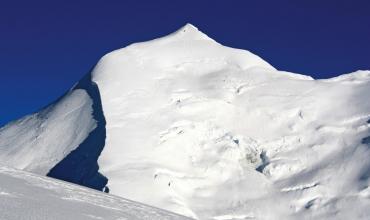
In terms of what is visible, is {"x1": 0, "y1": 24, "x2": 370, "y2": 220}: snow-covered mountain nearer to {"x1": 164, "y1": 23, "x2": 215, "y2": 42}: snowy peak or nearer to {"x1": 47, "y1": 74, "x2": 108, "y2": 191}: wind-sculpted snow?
{"x1": 47, "y1": 74, "x2": 108, "y2": 191}: wind-sculpted snow

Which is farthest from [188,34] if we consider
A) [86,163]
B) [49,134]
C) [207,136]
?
[86,163]

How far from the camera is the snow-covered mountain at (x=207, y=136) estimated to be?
3803 cm

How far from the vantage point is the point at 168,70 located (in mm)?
51812

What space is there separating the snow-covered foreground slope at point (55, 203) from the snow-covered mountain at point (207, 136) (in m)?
23.0

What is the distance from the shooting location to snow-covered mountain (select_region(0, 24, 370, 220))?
38.0m

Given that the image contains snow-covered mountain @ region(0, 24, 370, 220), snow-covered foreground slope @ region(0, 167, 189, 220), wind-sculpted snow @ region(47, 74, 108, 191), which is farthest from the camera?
wind-sculpted snow @ region(47, 74, 108, 191)

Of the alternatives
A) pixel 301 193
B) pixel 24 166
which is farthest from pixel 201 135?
pixel 24 166

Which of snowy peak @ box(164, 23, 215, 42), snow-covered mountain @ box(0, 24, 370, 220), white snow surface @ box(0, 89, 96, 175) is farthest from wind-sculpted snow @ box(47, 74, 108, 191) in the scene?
snowy peak @ box(164, 23, 215, 42)

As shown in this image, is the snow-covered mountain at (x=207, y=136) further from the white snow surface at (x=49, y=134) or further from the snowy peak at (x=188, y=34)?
the snowy peak at (x=188, y=34)

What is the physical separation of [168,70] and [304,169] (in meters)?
16.6

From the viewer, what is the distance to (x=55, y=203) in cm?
1079

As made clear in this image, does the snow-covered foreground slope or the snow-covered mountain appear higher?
the snow-covered foreground slope

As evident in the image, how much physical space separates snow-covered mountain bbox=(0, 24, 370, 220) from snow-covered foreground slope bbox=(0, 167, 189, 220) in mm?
22963

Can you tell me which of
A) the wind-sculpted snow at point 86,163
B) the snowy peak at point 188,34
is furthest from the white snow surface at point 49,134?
the snowy peak at point 188,34
